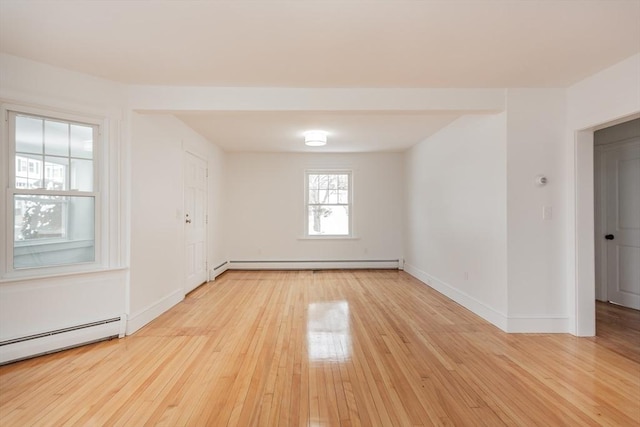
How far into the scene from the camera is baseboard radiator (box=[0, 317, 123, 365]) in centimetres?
269

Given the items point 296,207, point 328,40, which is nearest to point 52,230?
point 328,40

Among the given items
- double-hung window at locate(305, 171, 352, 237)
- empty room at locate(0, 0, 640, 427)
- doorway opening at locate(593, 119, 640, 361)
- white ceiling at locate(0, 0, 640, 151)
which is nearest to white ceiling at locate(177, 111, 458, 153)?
empty room at locate(0, 0, 640, 427)

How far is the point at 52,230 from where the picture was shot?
2992 millimetres

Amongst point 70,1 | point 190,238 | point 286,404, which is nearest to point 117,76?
point 70,1

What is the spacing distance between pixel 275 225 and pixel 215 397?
4.98 m

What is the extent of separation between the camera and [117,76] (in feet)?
10.3

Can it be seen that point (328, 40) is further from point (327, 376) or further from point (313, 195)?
point (313, 195)

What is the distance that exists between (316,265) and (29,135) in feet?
17.0

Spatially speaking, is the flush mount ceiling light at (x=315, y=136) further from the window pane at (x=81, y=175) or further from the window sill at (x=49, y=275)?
the window sill at (x=49, y=275)

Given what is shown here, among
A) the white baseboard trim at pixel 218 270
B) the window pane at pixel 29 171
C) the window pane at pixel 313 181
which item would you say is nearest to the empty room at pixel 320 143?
the window pane at pixel 29 171

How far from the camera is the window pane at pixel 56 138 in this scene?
296 cm

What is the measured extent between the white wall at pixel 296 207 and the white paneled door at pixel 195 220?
1.40 metres

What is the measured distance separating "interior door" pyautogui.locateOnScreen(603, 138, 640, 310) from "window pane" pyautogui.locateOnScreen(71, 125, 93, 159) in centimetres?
640

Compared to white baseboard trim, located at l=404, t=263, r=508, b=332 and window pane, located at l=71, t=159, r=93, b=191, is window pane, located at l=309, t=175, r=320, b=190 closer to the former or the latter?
white baseboard trim, located at l=404, t=263, r=508, b=332
